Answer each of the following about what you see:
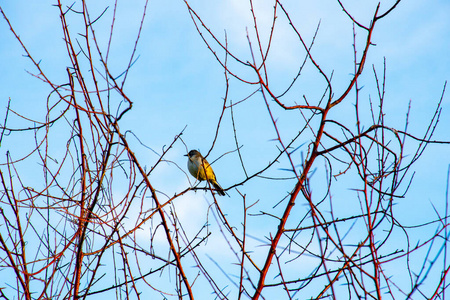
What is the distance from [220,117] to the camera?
3.00 metres

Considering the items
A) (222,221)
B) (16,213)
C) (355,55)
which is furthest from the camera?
(16,213)

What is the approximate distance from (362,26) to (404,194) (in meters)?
0.94

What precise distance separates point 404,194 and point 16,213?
90.7 inches

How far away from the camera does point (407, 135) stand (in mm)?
2811

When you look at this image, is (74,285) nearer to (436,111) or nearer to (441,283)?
(441,283)

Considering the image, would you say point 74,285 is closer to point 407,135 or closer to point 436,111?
point 407,135

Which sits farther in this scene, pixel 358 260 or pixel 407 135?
pixel 407 135

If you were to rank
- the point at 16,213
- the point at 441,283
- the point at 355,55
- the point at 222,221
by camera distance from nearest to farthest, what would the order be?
1. the point at 441,283
2. the point at 355,55
3. the point at 222,221
4. the point at 16,213

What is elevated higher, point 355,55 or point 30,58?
point 30,58

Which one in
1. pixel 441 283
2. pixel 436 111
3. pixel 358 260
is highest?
pixel 436 111

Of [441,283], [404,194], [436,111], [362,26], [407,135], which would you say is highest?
[362,26]

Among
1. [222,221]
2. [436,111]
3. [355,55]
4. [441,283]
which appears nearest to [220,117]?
[222,221]

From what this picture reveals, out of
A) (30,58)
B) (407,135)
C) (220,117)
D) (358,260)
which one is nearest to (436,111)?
(407,135)

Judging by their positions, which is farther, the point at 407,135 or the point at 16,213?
the point at 16,213
